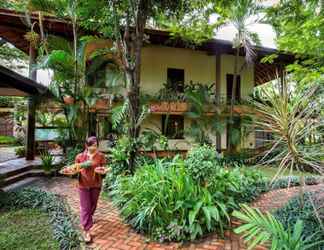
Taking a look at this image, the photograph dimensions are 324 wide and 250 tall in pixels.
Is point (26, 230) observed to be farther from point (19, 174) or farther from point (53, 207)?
point (19, 174)

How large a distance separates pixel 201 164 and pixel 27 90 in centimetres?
583

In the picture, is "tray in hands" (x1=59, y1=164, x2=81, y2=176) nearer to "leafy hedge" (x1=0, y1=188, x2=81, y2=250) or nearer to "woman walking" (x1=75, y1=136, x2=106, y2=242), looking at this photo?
"woman walking" (x1=75, y1=136, x2=106, y2=242)

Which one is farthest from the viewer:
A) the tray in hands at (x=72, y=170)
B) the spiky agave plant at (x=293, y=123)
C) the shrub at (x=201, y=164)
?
the shrub at (x=201, y=164)

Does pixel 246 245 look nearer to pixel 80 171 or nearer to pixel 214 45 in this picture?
pixel 80 171

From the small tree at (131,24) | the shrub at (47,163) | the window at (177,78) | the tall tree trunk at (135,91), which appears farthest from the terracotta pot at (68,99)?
the window at (177,78)

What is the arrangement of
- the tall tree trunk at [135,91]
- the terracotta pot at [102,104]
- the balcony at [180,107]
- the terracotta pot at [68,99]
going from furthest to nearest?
the balcony at [180,107]
the terracotta pot at [102,104]
the terracotta pot at [68,99]
the tall tree trunk at [135,91]

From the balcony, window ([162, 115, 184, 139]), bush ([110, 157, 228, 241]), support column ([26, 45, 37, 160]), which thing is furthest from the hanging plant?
bush ([110, 157, 228, 241])

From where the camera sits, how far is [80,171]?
400 cm

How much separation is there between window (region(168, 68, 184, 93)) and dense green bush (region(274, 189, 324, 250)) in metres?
8.41

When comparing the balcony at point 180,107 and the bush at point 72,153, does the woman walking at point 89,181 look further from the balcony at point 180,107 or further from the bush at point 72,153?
the balcony at point 180,107

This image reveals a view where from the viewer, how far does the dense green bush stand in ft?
11.2

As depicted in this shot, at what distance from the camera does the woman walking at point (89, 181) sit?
3.96 metres

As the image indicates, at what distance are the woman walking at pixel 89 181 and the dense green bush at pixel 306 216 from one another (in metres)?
2.73

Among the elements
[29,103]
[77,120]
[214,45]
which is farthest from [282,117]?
[214,45]
